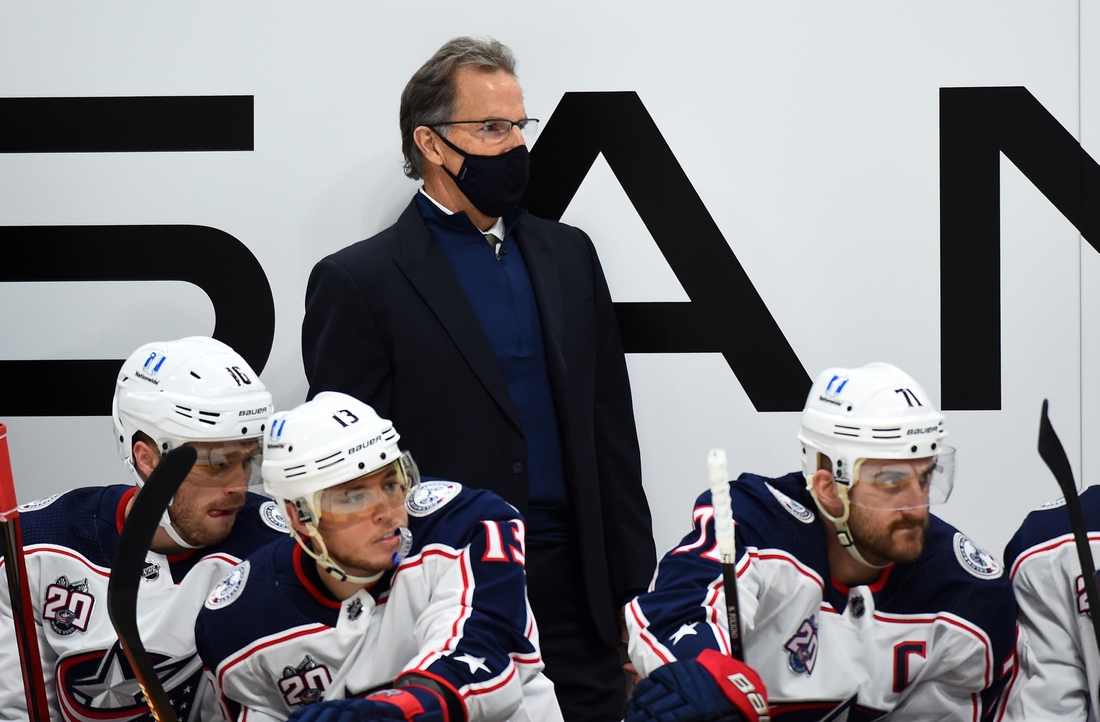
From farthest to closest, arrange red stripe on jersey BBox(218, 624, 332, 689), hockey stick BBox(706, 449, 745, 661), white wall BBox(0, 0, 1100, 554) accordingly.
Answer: white wall BBox(0, 0, 1100, 554) → red stripe on jersey BBox(218, 624, 332, 689) → hockey stick BBox(706, 449, 745, 661)

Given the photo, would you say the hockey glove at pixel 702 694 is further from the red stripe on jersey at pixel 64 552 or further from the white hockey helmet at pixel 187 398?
the red stripe on jersey at pixel 64 552

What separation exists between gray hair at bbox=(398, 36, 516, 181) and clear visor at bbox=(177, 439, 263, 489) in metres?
0.86

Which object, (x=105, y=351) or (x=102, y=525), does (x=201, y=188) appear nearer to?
(x=105, y=351)

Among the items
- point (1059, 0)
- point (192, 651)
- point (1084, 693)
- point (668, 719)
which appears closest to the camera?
point (668, 719)

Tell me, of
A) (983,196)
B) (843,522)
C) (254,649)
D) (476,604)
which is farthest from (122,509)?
(983,196)

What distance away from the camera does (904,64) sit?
2.91 metres

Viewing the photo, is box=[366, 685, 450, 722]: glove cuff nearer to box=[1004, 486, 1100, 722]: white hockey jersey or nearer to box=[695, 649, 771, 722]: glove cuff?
box=[695, 649, 771, 722]: glove cuff

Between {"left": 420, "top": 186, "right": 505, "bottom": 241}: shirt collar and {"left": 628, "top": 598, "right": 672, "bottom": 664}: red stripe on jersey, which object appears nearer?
{"left": 628, "top": 598, "right": 672, "bottom": 664}: red stripe on jersey

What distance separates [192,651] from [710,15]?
1.95 m

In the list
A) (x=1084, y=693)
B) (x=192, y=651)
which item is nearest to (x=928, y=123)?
(x=1084, y=693)

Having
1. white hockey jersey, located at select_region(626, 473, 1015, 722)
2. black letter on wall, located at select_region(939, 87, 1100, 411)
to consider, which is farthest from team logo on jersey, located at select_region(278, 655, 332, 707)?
black letter on wall, located at select_region(939, 87, 1100, 411)

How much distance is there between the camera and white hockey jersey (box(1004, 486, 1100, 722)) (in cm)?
194

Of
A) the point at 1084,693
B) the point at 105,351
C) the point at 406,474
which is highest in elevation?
the point at 105,351

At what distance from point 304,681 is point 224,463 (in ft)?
1.57
